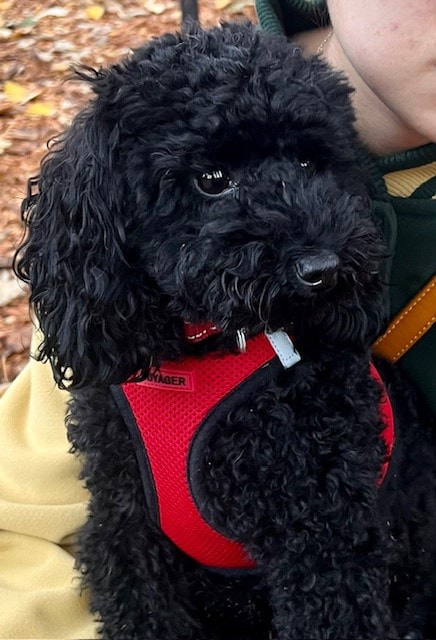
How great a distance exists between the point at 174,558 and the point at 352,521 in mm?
481

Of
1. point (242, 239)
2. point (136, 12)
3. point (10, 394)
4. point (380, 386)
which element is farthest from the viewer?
point (136, 12)

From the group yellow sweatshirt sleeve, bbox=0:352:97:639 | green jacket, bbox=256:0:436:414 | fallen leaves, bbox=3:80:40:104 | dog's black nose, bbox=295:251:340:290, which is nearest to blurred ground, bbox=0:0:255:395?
fallen leaves, bbox=3:80:40:104

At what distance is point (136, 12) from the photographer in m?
5.16

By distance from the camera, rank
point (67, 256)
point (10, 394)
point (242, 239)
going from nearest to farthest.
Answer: point (242, 239) < point (67, 256) < point (10, 394)

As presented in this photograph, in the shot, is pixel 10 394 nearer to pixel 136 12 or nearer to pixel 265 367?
pixel 265 367

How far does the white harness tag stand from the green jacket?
42 cm

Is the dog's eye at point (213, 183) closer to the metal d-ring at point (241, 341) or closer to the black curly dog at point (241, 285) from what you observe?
the black curly dog at point (241, 285)

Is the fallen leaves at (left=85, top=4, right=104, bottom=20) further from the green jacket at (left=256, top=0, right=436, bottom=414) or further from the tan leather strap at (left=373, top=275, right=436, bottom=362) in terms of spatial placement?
the tan leather strap at (left=373, top=275, right=436, bottom=362)

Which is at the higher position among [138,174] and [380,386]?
[138,174]

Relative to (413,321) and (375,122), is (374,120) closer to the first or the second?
(375,122)

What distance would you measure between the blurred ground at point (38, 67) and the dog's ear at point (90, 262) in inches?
58.0

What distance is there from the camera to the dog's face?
4.75ft

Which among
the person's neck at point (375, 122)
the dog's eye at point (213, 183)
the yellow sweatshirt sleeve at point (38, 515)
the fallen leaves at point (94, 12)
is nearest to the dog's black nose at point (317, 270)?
the dog's eye at point (213, 183)

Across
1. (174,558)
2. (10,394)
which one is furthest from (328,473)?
(10,394)
